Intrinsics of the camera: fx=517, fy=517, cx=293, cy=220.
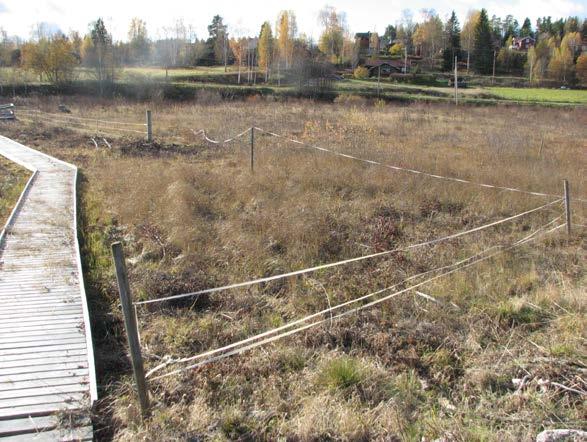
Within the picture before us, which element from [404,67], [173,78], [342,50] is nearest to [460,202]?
[173,78]

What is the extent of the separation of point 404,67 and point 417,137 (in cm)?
7213

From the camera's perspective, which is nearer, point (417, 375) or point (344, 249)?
point (417, 375)

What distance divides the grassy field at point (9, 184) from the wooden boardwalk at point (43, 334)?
1000 millimetres

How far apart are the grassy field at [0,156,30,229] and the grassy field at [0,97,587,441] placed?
4.57ft

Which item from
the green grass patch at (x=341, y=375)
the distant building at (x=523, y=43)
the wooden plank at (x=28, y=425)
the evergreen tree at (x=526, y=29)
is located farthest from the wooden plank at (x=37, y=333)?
the evergreen tree at (x=526, y=29)

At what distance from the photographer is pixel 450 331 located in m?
5.53

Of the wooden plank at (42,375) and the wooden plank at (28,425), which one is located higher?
the wooden plank at (42,375)

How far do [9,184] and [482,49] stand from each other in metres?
93.1

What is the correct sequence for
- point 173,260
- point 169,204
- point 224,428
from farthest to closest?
point 169,204, point 173,260, point 224,428

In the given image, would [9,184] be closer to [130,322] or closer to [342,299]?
[342,299]

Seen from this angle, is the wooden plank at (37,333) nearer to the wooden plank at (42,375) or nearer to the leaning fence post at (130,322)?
the wooden plank at (42,375)

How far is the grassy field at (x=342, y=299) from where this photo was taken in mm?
4141

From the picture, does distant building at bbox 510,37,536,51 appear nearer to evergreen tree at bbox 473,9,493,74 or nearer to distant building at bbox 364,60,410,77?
evergreen tree at bbox 473,9,493,74

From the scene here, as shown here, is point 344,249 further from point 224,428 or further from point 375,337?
point 224,428
